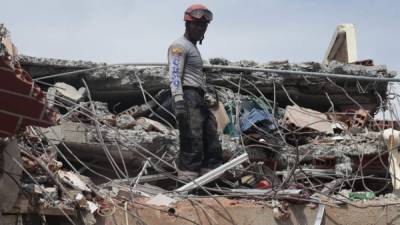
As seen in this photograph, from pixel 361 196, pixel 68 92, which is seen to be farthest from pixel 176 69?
pixel 361 196

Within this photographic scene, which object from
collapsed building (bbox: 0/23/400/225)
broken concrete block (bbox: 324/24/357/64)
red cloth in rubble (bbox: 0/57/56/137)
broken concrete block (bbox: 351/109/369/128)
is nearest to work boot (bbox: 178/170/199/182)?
collapsed building (bbox: 0/23/400/225)

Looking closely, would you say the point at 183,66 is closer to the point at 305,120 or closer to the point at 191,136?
the point at 191,136

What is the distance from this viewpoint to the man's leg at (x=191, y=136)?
8.55m

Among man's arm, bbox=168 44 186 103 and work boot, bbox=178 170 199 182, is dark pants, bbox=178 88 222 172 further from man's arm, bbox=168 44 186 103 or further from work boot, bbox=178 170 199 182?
man's arm, bbox=168 44 186 103

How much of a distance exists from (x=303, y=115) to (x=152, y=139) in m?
2.10

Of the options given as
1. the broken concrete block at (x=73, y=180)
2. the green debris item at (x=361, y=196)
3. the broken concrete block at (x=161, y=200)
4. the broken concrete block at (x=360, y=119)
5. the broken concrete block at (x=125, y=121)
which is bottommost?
the green debris item at (x=361, y=196)

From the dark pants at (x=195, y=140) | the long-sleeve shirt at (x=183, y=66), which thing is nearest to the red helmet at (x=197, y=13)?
the long-sleeve shirt at (x=183, y=66)

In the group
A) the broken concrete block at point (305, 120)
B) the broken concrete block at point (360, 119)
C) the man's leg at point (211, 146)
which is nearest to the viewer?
the man's leg at point (211, 146)

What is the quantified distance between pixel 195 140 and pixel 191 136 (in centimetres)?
6

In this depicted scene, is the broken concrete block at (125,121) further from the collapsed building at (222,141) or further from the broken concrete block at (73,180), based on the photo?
the broken concrete block at (73,180)

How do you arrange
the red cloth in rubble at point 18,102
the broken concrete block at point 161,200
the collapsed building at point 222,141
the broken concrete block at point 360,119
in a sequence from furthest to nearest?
the broken concrete block at point 360,119 < the broken concrete block at point 161,200 < the collapsed building at point 222,141 < the red cloth in rubble at point 18,102

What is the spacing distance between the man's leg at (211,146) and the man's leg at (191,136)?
0.49 ft

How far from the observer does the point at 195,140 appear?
8.55 metres

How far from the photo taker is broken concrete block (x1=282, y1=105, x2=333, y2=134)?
10.1m
